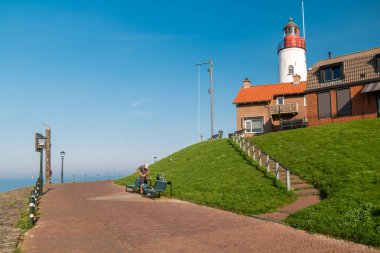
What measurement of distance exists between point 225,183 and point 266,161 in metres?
4.54

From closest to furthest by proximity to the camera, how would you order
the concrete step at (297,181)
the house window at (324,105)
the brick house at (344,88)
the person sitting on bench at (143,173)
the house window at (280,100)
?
1. the concrete step at (297,181)
2. the person sitting on bench at (143,173)
3. the brick house at (344,88)
4. the house window at (324,105)
5. the house window at (280,100)

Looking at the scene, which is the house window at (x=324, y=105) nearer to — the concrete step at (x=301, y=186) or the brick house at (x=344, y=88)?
the brick house at (x=344, y=88)

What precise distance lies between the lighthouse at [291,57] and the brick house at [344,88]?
19.0m

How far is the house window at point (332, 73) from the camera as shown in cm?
3025

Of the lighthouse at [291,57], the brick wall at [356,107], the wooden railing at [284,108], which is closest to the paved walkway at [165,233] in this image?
the brick wall at [356,107]

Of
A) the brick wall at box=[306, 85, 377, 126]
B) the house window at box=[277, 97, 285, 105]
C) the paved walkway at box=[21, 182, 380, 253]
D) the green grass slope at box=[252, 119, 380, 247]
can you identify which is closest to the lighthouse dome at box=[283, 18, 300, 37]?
the house window at box=[277, 97, 285, 105]

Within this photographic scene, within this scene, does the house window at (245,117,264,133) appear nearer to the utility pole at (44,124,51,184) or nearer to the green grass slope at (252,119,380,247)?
the green grass slope at (252,119,380,247)

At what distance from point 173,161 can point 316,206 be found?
18.5 metres

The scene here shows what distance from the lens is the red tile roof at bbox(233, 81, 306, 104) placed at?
3939 cm

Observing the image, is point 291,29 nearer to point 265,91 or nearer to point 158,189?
point 265,91

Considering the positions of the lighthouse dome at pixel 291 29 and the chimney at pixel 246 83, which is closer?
the chimney at pixel 246 83

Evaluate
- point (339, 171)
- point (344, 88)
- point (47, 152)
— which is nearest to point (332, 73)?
point (344, 88)

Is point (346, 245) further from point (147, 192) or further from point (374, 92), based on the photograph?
point (374, 92)

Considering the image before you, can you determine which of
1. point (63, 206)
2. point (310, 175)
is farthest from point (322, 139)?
point (63, 206)
